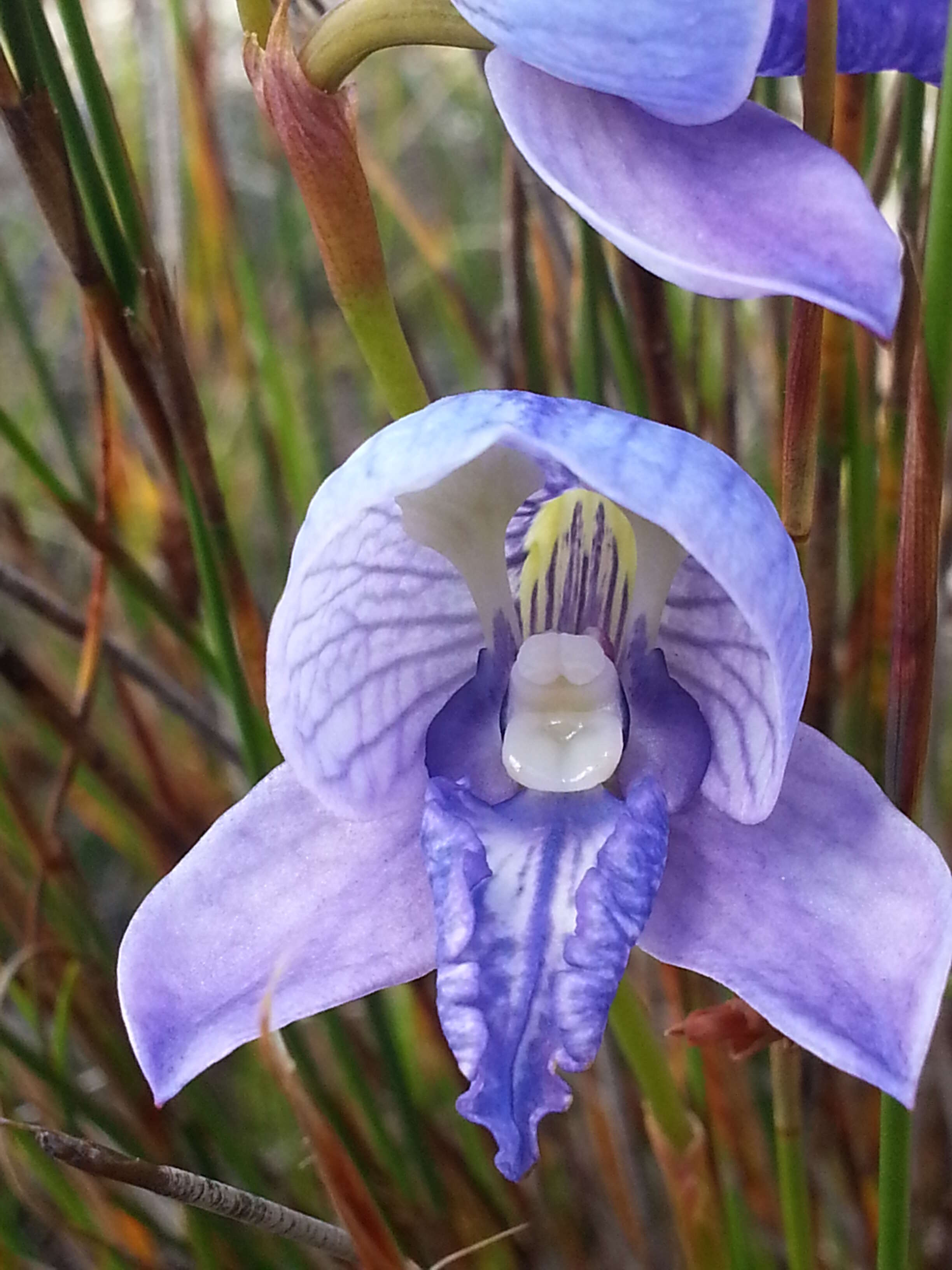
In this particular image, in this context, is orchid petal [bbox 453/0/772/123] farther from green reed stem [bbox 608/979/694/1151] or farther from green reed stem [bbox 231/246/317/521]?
green reed stem [bbox 231/246/317/521]

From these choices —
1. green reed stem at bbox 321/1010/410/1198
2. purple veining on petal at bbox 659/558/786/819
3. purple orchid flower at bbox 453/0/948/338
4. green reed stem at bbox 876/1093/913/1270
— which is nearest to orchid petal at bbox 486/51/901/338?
purple orchid flower at bbox 453/0/948/338

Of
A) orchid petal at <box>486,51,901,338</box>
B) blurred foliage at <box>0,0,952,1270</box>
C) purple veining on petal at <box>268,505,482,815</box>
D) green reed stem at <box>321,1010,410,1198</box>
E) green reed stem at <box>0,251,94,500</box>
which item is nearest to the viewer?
orchid petal at <box>486,51,901,338</box>

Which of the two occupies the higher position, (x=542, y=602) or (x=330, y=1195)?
(x=542, y=602)

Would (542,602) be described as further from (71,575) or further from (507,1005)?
(71,575)

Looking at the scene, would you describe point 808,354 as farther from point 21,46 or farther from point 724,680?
point 21,46

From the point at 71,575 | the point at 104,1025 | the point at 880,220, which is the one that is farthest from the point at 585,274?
the point at 71,575

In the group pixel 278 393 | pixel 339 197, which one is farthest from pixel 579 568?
pixel 278 393

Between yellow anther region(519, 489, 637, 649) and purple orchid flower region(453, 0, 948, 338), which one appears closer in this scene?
purple orchid flower region(453, 0, 948, 338)
